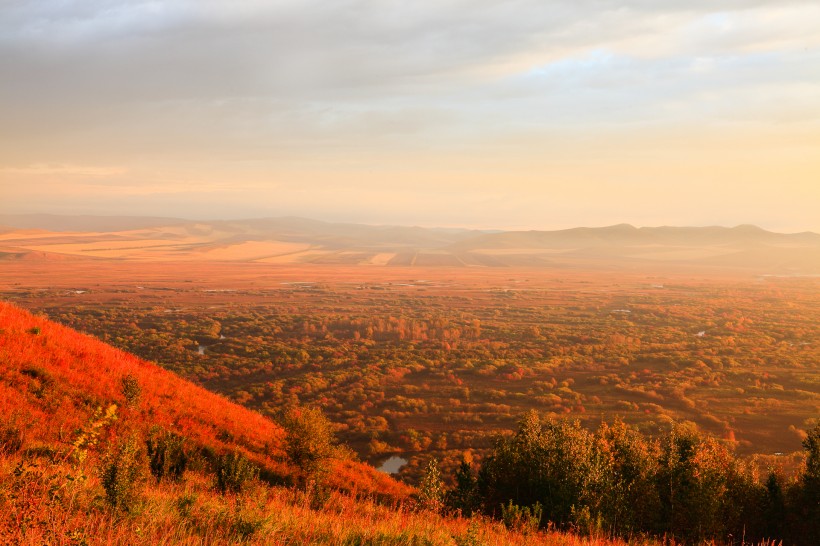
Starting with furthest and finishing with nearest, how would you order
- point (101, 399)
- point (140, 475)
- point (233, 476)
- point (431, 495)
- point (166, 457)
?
point (101, 399) → point (431, 495) → point (166, 457) → point (233, 476) → point (140, 475)

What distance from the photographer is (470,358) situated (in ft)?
182

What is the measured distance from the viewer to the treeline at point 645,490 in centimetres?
1435

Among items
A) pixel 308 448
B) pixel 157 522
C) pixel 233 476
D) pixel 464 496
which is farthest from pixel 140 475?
pixel 464 496

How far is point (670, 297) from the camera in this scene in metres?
114

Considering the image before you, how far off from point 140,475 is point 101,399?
10.7 metres

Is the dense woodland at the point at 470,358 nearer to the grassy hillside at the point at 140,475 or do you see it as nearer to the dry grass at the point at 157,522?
the grassy hillside at the point at 140,475

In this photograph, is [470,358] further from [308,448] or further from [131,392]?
[131,392]

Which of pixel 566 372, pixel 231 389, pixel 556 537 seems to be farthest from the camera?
pixel 566 372

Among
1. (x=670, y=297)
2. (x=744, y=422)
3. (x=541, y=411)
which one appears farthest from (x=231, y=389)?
(x=670, y=297)

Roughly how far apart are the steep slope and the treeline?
4.93m

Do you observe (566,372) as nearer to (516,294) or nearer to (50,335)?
(50,335)

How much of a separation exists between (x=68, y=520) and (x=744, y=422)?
44750 mm

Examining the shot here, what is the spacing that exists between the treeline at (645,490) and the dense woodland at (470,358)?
5.73 meters

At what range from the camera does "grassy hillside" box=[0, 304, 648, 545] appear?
5707mm
